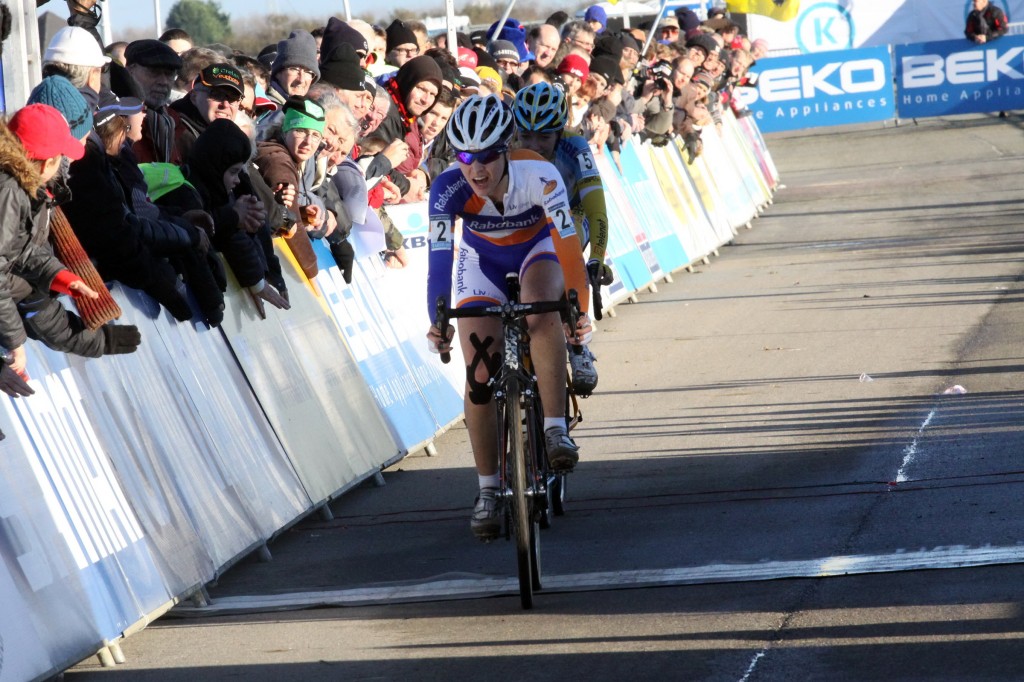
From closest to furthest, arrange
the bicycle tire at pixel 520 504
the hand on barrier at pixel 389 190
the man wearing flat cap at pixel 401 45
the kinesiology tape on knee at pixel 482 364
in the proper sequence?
1. the bicycle tire at pixel 520 504
2. the kinesiology tape on knee at pixel 482 364
3. the hand on barrier at pixel 389 190
4. the man wearing flat cap at pixel 401 45

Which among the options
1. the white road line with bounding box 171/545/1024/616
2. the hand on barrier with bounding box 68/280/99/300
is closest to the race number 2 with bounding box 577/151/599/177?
the white road line with bounding box 171/545/1024/616

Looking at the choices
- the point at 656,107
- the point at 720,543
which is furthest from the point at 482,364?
the point at 656,107

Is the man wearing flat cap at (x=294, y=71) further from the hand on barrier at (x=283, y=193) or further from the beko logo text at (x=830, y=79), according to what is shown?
the beko logo text at (x=830, y=79)

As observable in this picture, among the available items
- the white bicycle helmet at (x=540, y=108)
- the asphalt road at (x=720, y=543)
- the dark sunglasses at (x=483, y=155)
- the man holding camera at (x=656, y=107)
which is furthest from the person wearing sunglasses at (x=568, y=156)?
the man holding camera at (x=656, y=107)

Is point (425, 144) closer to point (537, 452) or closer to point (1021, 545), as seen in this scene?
point (537, 452)

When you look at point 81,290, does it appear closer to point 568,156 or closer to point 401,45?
point 568,156

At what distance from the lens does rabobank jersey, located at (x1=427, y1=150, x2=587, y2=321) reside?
7277 millimetres

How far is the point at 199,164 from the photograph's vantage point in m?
8.42

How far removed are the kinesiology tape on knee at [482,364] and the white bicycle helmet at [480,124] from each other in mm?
886

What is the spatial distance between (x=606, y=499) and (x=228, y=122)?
2.89m

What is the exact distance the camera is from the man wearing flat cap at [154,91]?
8.50 m

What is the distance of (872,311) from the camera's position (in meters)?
15.2

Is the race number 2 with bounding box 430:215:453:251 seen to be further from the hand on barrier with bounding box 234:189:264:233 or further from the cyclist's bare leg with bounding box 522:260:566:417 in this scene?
the hand on barrier with bounding box 234:189:264:233

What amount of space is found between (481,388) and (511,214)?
33.5 inches
